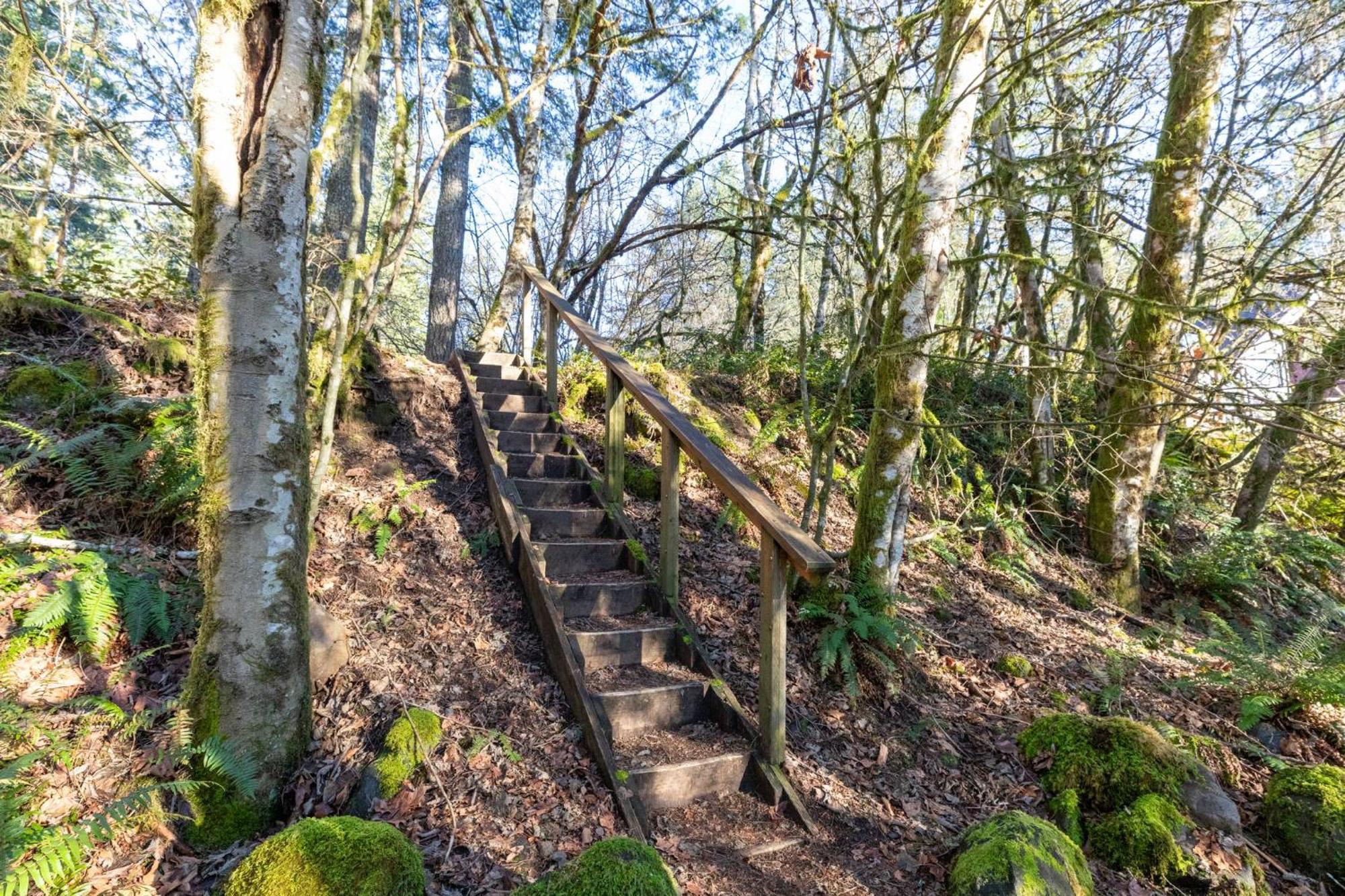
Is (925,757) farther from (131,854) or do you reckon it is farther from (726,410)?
(726,410)

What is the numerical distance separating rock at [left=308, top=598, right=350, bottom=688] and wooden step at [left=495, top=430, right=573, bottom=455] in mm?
2255

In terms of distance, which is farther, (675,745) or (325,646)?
(675,745)

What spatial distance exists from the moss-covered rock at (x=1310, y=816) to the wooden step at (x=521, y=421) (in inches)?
220

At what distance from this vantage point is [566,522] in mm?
4594

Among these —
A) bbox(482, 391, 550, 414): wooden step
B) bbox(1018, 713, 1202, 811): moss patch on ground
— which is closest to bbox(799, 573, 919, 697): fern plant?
bbox(1018, 713, 1202, 811): moss patch on ground

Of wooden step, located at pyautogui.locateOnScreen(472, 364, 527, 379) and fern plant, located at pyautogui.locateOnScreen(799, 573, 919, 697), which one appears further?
wooden step, located at pyautogui.locateOnScreen(472, 364, 527, 379)

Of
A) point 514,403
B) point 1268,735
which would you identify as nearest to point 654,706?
point 514,403

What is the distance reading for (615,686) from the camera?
338 cm

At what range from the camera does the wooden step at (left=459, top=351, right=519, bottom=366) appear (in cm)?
681

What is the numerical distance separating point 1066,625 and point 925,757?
2.63m

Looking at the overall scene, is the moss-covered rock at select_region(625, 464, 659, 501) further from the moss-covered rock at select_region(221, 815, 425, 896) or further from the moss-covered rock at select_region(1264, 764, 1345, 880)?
the moss-covered rock at select_region(1264, 764, 1345, 880)

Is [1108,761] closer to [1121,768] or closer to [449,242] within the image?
[1121,768]

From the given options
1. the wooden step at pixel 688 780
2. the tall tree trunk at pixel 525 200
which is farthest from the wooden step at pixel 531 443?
the wooden step at pixel 688 780

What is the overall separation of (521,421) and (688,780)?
3.77 m
